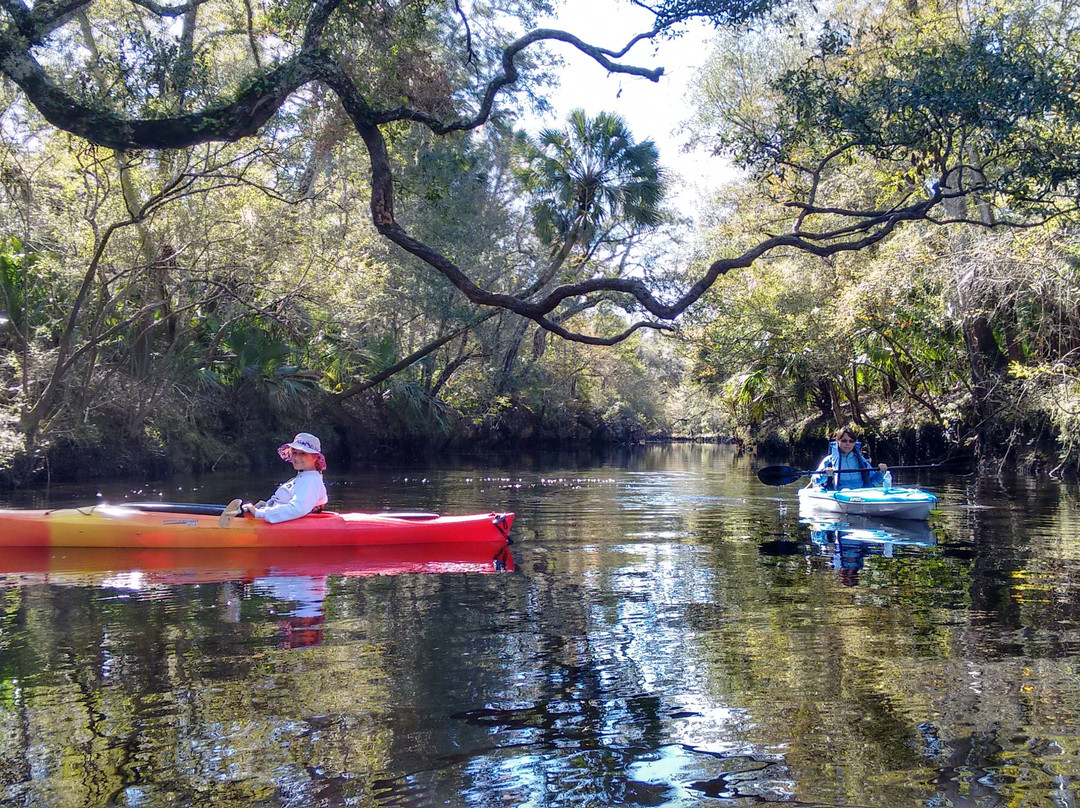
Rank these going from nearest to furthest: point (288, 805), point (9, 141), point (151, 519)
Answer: point (288, 805), point (151, 519), point (9, 141)

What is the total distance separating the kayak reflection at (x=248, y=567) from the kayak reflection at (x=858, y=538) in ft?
10.8

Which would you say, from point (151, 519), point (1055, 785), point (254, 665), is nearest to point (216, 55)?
point (151, 519)

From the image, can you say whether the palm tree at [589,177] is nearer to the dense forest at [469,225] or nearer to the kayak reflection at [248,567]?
→ the dense forest at [469,225]

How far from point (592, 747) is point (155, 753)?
182cm

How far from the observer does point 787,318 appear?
22656mm

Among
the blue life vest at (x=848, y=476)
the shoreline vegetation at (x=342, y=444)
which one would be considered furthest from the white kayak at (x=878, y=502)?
the shoreline vegetation at (x=342, y=444)

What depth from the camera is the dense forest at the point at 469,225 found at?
31.8ft

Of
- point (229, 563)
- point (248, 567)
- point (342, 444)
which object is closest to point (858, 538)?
point (248, 567)

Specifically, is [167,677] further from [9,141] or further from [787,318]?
[787,318]

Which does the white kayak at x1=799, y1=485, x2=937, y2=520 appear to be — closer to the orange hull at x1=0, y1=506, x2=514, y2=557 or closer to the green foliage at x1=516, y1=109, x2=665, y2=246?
the orange hull at x1=0, y1=506, x2=514, y2=557

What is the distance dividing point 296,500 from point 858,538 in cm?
649

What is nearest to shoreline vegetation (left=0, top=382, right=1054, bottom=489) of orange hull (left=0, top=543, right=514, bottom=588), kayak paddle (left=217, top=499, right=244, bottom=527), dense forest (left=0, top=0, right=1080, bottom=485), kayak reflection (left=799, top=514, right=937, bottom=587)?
dense forest (left=0, top=0, right=1080, bottom=485)

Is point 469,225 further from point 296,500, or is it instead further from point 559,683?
point 559,683

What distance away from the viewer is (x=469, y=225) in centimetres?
2788
